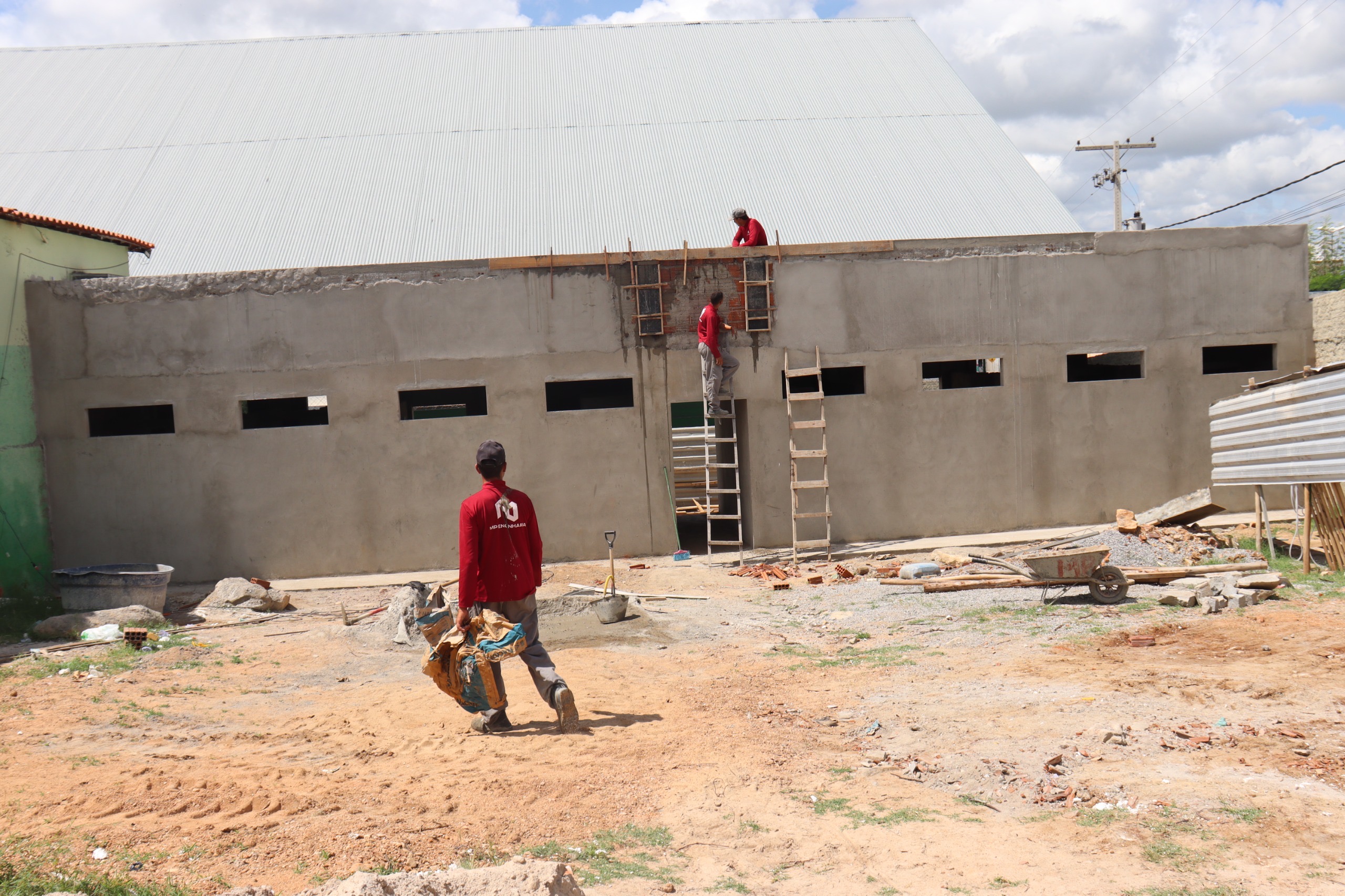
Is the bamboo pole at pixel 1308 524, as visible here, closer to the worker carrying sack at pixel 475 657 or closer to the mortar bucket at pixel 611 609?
the mortar bucket at pixel 611 609

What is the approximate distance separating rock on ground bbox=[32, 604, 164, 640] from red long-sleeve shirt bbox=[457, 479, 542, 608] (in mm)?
6219

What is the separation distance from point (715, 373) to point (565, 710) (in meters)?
8.01

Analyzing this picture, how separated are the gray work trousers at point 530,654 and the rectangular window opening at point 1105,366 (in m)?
10.9

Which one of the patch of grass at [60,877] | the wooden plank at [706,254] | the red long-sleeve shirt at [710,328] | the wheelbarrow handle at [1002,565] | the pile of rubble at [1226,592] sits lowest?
the pile of rubble at [1226,592]

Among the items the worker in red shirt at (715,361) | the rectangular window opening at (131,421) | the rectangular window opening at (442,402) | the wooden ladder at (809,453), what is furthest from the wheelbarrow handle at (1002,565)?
the rectangular window opening at (131,421)

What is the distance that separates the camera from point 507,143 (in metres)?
23.2

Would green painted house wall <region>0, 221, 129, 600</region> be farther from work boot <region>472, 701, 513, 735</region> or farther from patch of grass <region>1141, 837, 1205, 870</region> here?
patch of grass <region>1141, 837, 1205, 870</region>

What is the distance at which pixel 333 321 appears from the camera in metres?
13.8

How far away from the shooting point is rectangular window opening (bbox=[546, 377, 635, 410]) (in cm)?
1588

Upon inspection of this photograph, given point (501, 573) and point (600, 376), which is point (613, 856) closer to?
point (501, 573)

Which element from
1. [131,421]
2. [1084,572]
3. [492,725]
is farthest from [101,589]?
[1084,572]

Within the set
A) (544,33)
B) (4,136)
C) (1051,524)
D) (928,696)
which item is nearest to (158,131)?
(4,136)

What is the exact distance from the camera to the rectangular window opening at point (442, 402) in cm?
1537

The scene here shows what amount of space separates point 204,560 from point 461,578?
9102 millimetres
